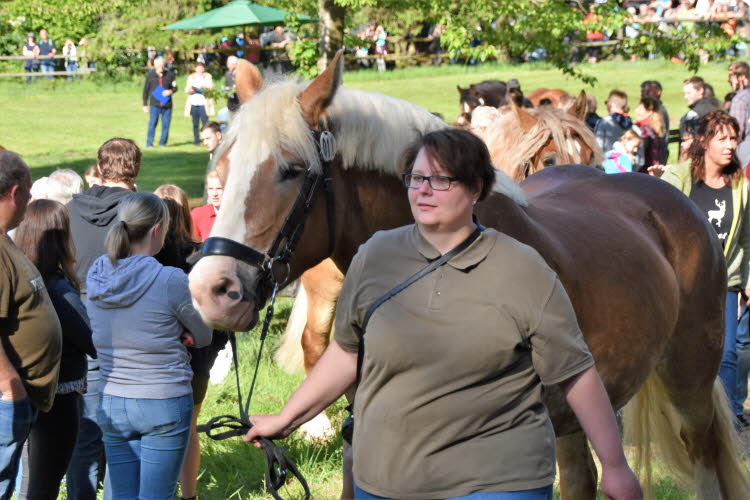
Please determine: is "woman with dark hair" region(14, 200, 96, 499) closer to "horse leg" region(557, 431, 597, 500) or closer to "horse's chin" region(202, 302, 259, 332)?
"horse's chin" region(202, 302, 259, 332)

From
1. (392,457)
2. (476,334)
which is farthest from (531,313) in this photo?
(392,457)

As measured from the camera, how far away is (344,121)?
3.45 m

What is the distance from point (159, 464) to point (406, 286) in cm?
183

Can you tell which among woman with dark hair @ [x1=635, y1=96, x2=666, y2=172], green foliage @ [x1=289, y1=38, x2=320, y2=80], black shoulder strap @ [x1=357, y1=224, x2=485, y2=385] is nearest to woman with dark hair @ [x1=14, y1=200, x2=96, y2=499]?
black shoulder strap @ [x1=357, y1=224, x2=485, y2=385]

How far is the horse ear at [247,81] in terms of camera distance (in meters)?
3.63

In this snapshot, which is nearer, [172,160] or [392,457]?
[392,457]

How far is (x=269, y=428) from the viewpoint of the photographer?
2861 mm

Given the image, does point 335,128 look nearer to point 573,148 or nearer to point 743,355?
point 573,148

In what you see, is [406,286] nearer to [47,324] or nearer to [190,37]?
[47,324]

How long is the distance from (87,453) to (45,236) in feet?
3.62

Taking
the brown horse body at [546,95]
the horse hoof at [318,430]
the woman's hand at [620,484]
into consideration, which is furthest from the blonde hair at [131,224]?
the brown horse body at [546,95]

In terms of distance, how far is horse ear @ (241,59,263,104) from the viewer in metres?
3.63

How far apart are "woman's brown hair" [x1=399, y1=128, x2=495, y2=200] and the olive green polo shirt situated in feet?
0.49

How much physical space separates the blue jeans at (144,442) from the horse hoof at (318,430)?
2141 mm
